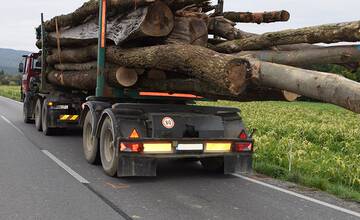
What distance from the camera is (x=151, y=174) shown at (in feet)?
23.7

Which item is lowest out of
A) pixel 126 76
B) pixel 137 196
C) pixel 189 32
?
pixel 137 196

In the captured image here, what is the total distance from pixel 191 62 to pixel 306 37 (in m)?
1.65

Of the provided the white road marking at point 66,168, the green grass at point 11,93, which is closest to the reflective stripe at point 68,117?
the white road marking at point 66,168

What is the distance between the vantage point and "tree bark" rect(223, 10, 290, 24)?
8.26m

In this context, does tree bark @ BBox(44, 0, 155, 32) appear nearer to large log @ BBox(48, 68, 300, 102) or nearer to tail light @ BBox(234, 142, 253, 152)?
large log @ BBox(48, 68, 300, 102)

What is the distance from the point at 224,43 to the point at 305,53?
6.25 feet

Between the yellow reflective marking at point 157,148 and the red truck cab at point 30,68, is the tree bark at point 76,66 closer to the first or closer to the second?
the red truck cab at point 30,68

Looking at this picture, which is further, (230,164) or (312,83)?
(230,164)

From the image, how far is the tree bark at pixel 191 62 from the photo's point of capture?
6102 mm

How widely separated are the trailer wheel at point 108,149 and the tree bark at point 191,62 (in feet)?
3.80

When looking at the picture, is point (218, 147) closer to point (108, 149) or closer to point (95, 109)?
point (108, 149)

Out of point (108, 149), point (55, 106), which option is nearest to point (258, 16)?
point (108, 149)

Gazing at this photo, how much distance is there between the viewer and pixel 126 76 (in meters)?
8.41

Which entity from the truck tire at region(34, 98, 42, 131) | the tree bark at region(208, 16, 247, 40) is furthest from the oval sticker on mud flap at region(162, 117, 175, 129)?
the truck tire at region(34, 98, 42, 131)
